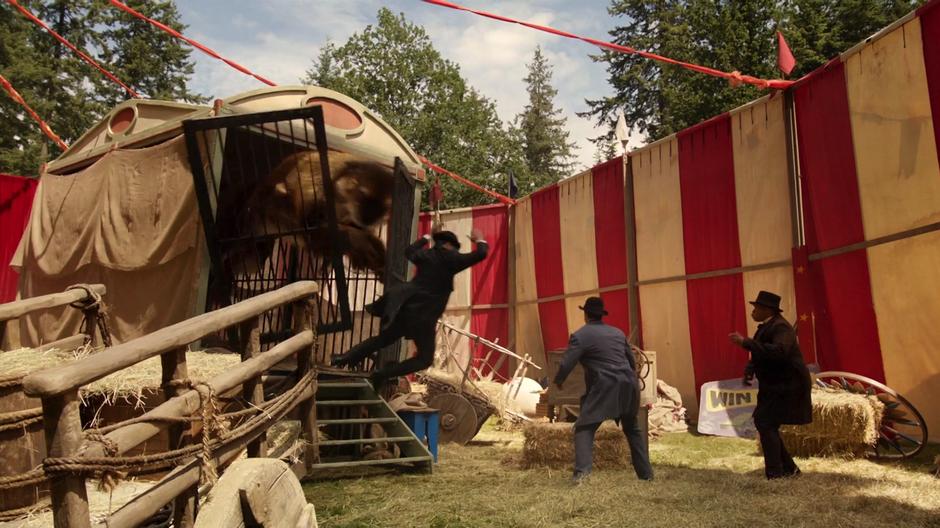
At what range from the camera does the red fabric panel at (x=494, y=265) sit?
15828 millimetres

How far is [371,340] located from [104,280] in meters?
2.78

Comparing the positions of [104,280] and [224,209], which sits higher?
[224,209]

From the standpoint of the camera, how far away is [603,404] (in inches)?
249

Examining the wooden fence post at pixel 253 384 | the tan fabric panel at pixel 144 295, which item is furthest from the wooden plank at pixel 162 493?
the tan fabric panel at pixel 144 295

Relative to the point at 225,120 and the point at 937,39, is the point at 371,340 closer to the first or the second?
the point at 225,120

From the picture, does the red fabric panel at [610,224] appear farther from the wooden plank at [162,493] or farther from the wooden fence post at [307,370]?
the wooden plank at [162,493]

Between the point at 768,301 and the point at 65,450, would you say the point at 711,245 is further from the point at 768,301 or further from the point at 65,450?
the point at 65,450

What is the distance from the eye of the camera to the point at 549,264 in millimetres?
14141

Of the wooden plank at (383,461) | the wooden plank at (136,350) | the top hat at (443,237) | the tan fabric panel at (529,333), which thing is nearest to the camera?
the wooden plank at (136,350)

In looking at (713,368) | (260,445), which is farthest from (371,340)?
(713,368)

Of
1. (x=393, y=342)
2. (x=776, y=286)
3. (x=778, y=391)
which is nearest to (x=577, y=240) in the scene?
(x=776, y=286)

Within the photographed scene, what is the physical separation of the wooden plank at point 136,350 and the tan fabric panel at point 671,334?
7823 mm

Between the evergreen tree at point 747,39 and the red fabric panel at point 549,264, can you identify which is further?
the evergreen tree at point 747,39

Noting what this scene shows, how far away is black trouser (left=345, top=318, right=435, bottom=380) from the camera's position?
22.2ft
